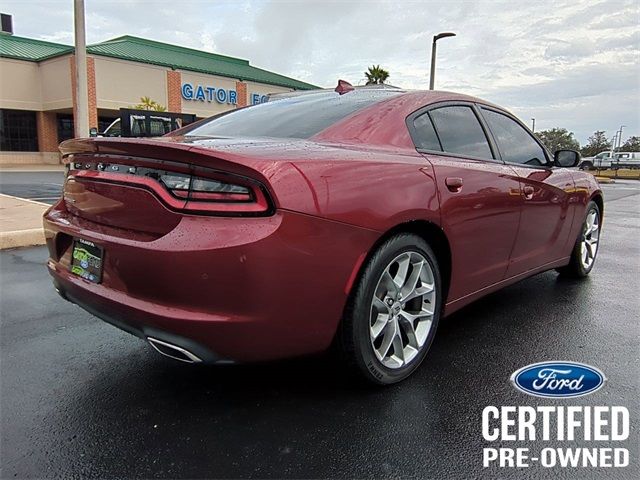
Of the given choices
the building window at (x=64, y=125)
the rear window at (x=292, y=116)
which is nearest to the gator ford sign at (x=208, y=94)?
the building window at (x=64, y=125)

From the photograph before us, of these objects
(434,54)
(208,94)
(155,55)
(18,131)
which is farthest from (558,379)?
(18,131)

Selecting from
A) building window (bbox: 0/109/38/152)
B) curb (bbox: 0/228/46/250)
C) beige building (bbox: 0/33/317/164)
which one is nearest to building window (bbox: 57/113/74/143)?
beige building (bbox: 0/33/317/164)

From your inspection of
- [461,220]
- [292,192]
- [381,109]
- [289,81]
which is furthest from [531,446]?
[289,81]

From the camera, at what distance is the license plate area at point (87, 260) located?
2.25 metres

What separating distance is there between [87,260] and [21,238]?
13.9 feet

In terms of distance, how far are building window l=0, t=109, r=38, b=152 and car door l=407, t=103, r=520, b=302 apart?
33.0 m

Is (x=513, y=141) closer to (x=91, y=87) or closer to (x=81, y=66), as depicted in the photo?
(x=81, y=66)

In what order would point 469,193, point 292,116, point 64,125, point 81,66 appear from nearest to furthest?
point 469,193
point 292,116
point 81,66
point 64,125

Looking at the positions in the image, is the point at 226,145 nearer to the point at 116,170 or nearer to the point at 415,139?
the point at 116,170

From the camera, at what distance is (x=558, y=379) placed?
2779 mm

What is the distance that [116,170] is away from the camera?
89.0 inches

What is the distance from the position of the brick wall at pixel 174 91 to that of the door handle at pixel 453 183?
31.2m

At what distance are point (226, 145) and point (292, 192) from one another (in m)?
0.41

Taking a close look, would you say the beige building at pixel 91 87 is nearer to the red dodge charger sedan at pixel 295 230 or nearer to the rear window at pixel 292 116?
the rear window at pixel 292 116
